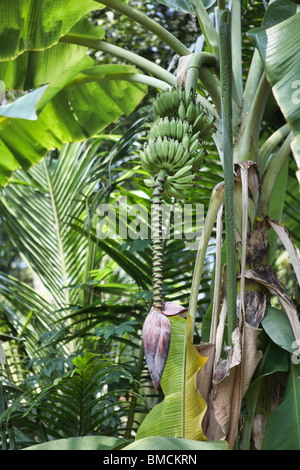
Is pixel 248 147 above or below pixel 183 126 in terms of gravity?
above

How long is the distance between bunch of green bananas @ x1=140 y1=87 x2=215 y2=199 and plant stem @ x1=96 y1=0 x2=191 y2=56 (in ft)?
1.39

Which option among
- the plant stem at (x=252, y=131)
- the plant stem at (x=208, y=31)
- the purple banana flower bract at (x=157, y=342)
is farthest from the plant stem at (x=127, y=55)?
the purple banana flower bract at (x=157, y=342)

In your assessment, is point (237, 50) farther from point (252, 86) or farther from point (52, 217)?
point (52, 217)

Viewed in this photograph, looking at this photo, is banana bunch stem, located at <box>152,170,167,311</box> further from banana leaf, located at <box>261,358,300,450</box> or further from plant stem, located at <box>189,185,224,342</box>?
banana leaf, located at <box>261,358,300,450</box>

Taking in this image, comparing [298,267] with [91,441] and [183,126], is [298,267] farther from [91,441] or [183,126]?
[91,441]

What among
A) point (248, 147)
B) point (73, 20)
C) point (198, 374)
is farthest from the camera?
point (73, 20)

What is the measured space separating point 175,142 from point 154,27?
2.04 ft

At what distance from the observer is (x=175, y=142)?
29.8 inches

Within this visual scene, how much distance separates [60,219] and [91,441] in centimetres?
148

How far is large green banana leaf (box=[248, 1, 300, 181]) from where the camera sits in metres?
0.85

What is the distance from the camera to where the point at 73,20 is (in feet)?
4.52

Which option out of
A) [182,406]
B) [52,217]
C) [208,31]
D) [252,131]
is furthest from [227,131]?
[52,217]

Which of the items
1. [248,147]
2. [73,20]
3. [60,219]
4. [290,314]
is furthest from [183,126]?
[60,219]

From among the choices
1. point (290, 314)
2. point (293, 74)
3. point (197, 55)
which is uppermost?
point (197, 55)
